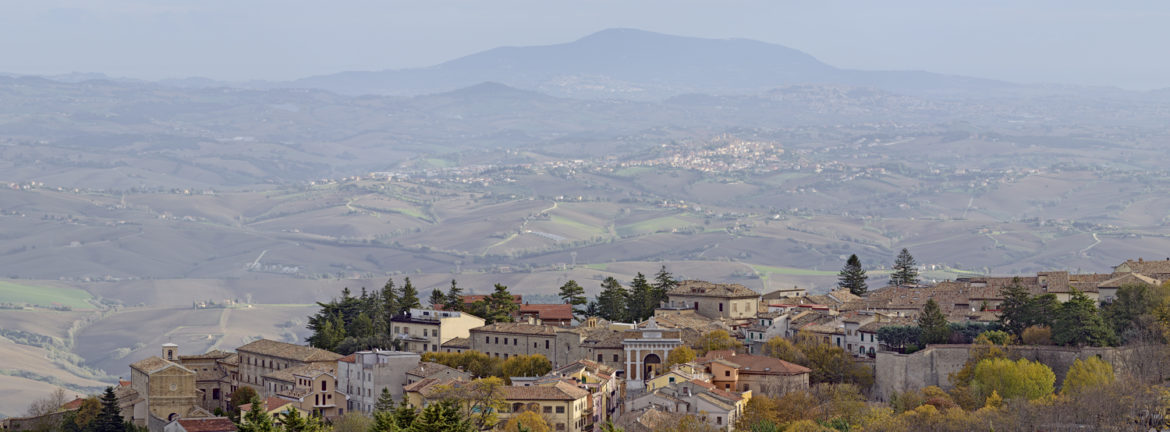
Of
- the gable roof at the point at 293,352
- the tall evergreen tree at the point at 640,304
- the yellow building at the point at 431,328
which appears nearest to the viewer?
the gable roof at the point at 293,352

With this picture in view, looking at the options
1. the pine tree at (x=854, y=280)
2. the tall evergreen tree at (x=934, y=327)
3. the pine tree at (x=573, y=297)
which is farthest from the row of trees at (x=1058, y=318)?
the pine tree at (x=573, y=297)

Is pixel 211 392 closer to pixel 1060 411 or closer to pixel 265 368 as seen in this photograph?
pixel 265 368

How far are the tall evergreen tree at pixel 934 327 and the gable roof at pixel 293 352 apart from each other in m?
24.8

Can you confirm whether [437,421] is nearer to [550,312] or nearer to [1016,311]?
[1016,311]

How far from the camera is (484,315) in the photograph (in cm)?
8306

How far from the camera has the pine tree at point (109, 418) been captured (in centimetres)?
6956

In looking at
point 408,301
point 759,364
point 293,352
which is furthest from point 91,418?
point 759,364

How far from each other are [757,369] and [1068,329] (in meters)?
11.6

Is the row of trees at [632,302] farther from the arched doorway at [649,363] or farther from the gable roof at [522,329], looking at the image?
the arched doorway at [649,363]

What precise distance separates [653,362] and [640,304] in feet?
46.7

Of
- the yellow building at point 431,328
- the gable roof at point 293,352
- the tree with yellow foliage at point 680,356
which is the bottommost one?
the gable roof at point 293,352

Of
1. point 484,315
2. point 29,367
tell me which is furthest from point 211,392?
point 29,367

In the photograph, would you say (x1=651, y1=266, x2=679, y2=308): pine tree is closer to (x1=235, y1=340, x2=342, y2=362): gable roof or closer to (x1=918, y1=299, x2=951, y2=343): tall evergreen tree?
(x1=235, y1=340, x2=342, y2=362): gable roof

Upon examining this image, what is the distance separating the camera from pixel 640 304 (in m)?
85.3
